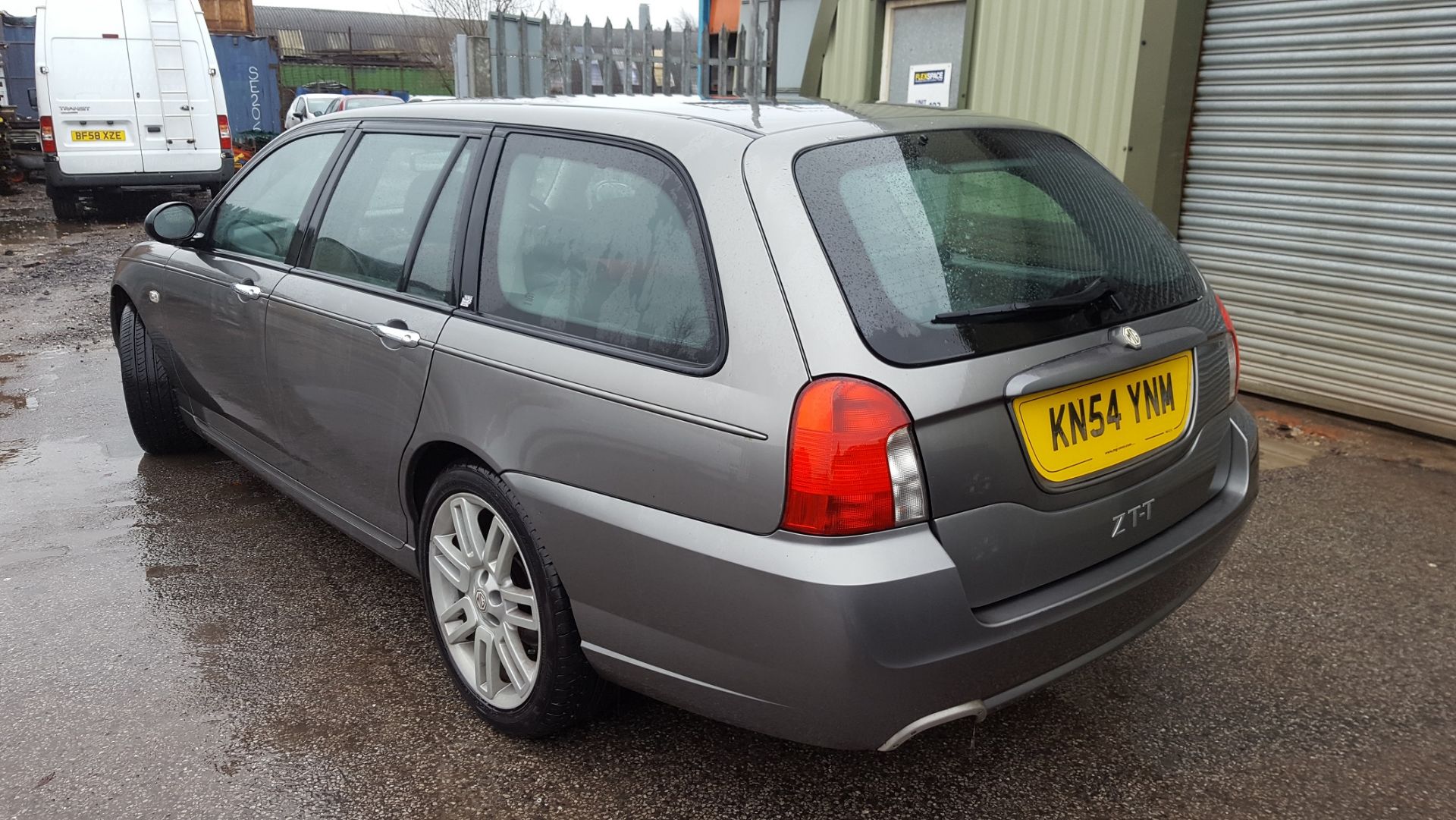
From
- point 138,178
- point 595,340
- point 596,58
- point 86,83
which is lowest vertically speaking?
point 138,178

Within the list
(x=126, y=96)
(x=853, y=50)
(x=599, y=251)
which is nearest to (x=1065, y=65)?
(x=853, y=50)

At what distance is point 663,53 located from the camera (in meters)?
8.97

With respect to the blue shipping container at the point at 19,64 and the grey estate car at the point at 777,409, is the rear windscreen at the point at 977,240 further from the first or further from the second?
the blue shipping container at the point at 19,64

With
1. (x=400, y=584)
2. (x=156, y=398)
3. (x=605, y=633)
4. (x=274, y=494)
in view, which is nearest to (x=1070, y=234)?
(x=605, y=633)

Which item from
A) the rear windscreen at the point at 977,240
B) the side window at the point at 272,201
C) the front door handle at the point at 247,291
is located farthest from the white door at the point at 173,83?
the rear windscreen at the point at 977,240

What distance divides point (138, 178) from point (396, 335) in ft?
44.5

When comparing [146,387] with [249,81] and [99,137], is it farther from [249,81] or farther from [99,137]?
[249,81]

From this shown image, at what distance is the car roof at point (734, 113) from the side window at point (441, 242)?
16cm

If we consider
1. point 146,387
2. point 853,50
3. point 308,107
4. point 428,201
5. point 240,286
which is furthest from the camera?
point 308,107

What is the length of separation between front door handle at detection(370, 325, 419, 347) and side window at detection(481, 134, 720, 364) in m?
0.26

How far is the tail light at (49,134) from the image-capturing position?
44.9ft

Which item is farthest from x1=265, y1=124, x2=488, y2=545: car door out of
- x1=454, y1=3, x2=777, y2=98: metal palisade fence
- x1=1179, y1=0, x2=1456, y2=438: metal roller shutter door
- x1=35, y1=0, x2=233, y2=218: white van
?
x1=35, y1=0, x2=233, y2=218: white van

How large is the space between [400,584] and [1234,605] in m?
2.80

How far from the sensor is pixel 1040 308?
231cm
